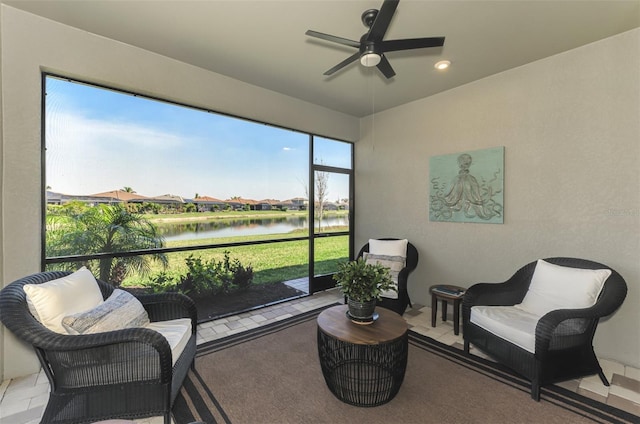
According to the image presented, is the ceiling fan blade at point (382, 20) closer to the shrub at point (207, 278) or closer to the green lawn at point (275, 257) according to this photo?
the green lawn at point (275, 257)

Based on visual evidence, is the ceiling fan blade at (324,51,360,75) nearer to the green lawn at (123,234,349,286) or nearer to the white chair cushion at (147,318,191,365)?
the green lawn at (123,234,349,286)

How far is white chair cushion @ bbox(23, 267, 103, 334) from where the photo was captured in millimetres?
1741

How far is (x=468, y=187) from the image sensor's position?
3.63m

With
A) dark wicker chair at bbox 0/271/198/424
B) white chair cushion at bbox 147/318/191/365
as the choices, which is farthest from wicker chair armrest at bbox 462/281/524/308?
dark wicker chair at bbox 0/271/198/424

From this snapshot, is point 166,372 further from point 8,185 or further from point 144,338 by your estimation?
point 8,185

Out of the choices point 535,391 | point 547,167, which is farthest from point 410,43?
point 535,391

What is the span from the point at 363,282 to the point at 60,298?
2160mm

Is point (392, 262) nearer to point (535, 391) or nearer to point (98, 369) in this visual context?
point (535, 391)

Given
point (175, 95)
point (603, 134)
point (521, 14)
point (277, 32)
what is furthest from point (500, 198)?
point (175, 95)

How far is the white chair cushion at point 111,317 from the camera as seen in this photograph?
1.75 metres

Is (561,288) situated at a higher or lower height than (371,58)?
lower

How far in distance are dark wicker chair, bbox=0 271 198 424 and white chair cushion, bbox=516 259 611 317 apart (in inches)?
124

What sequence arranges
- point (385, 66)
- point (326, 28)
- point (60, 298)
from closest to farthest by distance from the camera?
point (60, 298) → point (385, 66) → point (326, 28)

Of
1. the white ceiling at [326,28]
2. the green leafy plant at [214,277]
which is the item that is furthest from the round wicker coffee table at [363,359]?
the white ceiling at [326,28]
